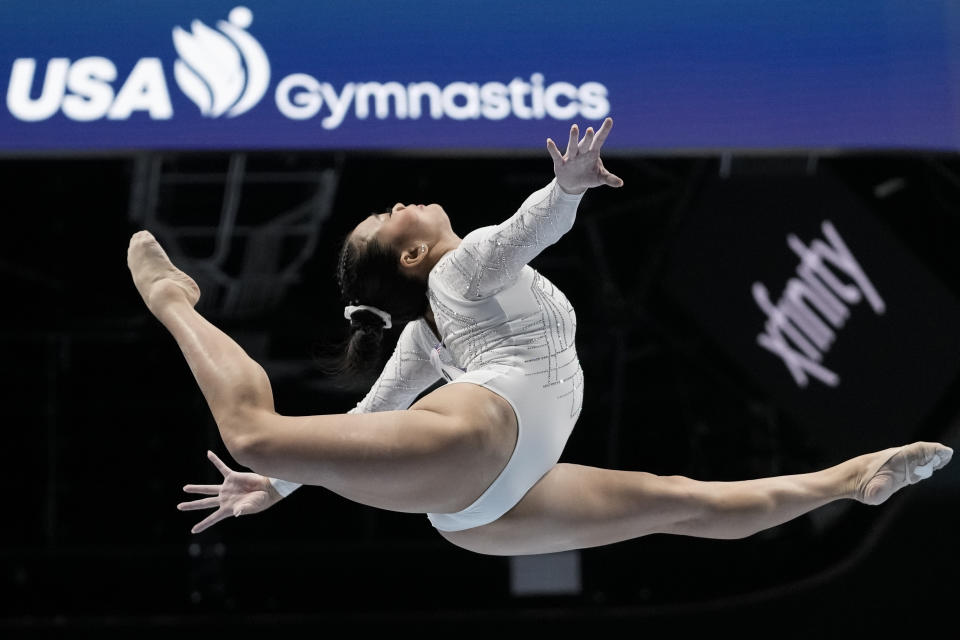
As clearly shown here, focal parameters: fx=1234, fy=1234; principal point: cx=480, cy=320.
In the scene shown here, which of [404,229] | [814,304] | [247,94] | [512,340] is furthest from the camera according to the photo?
[814,304]

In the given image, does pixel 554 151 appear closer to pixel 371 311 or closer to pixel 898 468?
pixel 371 311

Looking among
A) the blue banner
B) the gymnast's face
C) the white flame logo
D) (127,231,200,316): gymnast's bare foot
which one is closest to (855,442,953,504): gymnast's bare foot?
the gymnast's face

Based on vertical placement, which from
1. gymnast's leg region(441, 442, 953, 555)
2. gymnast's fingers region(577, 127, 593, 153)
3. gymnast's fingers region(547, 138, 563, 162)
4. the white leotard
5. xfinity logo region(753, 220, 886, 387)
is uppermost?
xfinity logo region(753, 220, 886, 387)

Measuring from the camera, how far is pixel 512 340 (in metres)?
2.40

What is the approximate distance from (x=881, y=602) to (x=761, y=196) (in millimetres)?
2021

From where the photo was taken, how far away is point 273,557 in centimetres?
503

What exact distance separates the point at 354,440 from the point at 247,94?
→ 1441mm

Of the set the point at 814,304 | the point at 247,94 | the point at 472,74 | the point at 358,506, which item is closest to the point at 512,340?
the point at 472,74

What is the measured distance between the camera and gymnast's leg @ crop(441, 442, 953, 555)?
242 cm

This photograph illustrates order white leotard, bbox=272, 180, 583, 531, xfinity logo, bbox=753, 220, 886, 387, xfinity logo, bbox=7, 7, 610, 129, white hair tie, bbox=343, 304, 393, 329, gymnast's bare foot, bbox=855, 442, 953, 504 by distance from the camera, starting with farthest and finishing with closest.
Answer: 1. xfinity logo, bbox=753, 220, 886, 387
2. xfinity logo, bbox=7, 7, 610, 129
3. white hair tie, bbox=343, 304, 393, 329
4. gymnast's bare foot, bbox=855, 442, 953, 504
5. white leotard, bbox=272, 180, 583, 531

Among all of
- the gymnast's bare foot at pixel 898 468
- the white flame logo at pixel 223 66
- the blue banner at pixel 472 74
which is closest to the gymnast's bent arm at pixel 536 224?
the gymnast's bare foot at pixel 898 468

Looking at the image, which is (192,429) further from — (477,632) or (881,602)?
(881,602)

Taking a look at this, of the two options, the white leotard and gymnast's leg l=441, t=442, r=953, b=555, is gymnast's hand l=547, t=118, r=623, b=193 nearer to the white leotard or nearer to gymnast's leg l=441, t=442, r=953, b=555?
Answer: the white leotard

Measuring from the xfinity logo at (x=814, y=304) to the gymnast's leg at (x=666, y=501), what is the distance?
143 centimetres
